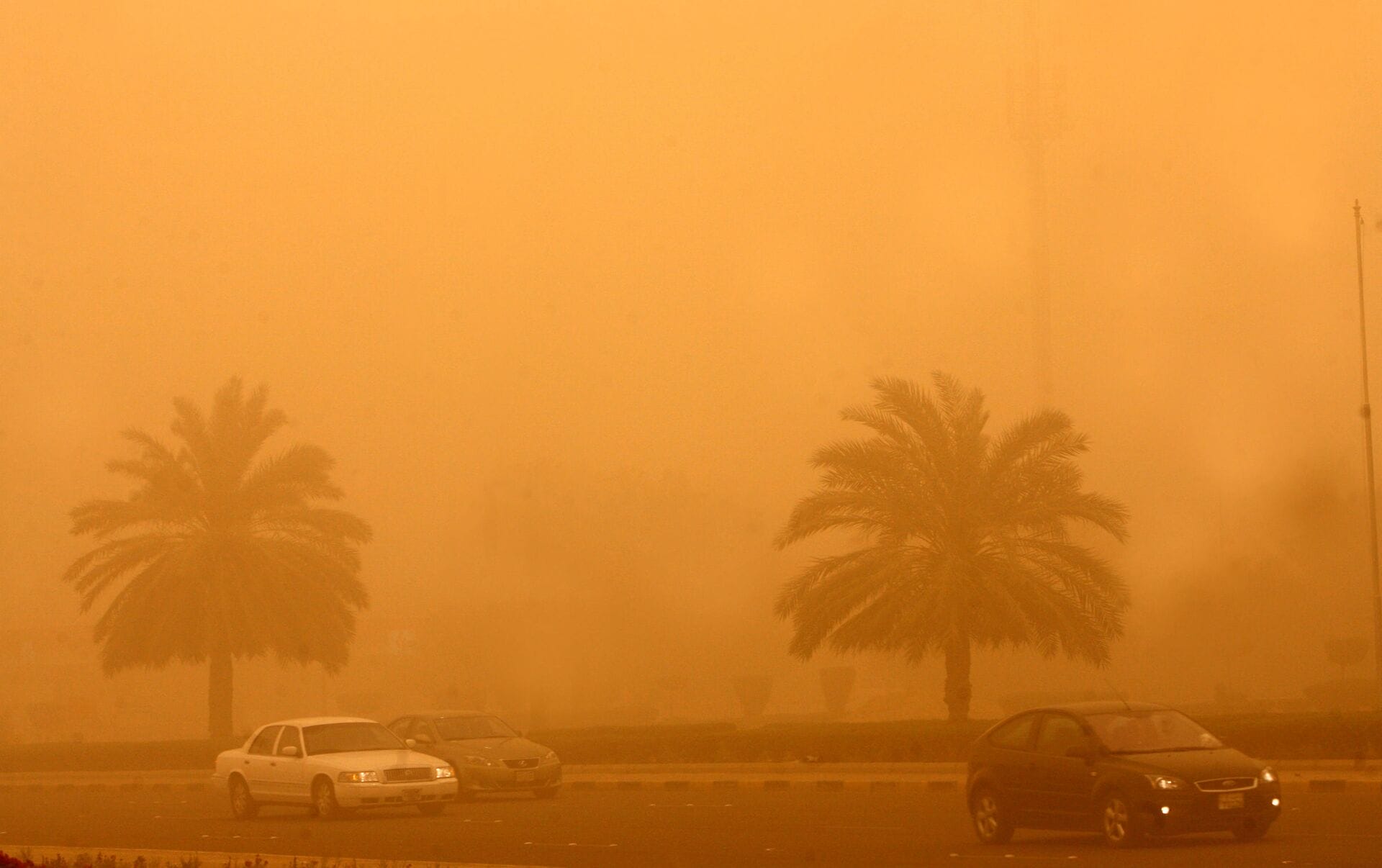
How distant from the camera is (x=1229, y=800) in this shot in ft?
48.8

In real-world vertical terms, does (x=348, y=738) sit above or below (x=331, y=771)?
above

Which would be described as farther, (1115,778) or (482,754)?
(482,754)

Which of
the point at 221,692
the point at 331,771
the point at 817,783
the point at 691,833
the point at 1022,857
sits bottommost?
the point at 817,783

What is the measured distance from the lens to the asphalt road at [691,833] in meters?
15.0

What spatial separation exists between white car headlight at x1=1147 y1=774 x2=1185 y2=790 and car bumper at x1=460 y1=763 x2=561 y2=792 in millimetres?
12727

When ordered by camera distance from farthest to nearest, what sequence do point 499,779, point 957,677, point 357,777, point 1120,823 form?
1. point 957,677
2. point 499,779
3. point 357,777
4. point 1120,823

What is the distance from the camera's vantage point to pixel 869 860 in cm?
1492

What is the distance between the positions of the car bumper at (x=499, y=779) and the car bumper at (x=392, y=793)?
2.31m

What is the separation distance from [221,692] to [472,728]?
73.2 ft

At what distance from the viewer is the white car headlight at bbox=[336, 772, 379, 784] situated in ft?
73.8

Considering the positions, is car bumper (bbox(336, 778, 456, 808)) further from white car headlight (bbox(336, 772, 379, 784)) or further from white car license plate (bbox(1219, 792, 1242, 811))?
white car license plate (bbox(1219, 792, 1242, 811))

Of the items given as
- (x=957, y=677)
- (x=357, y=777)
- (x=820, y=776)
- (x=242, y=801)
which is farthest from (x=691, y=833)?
(x=957, y=677)

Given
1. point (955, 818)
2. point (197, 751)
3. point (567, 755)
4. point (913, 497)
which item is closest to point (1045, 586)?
point (913, 497)

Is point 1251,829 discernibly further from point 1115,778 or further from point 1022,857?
point 1022,857
